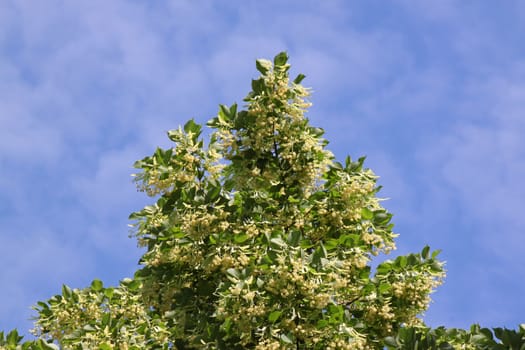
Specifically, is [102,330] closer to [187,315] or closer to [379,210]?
[187,315]

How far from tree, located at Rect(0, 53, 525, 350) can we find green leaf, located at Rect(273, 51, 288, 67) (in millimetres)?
28

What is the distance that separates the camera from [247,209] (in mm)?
13500

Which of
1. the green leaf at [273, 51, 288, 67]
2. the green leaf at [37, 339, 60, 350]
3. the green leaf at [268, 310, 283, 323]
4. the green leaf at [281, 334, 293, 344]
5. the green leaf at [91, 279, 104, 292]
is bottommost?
the green leaf at [281, 334, 293, 344]

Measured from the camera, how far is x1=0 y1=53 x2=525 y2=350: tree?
1173cm

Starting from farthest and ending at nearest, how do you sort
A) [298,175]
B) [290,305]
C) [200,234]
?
[298,175] < [200,234] < [290,305]

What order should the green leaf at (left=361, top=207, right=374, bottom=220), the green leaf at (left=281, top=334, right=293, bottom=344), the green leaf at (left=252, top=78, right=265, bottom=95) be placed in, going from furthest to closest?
the green leaf at (left=252, top=78, right=265, bottom=95), the green leaf at (left=361, top=207, right=374, bottom=220), the green leaf at (left=281, top=334, right=293, bottom=344)

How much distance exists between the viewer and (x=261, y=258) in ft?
38.7

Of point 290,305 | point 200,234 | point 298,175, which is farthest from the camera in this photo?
point 298,175

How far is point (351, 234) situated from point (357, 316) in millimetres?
1473

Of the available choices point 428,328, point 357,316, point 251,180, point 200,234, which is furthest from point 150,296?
point 428,328

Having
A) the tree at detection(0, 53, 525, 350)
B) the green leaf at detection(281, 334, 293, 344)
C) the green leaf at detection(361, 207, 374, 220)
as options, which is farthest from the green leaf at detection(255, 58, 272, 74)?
the green leaf at detection(281, 334, 293, 344)

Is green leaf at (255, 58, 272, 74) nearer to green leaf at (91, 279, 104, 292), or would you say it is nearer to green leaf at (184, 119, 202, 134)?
green leaf at (184, 119, 202, 134)

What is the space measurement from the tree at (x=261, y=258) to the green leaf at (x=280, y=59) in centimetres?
3

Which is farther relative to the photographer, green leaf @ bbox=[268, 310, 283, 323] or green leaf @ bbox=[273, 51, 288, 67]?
green leaf @ bbox=[273, 51, 288, 67]
